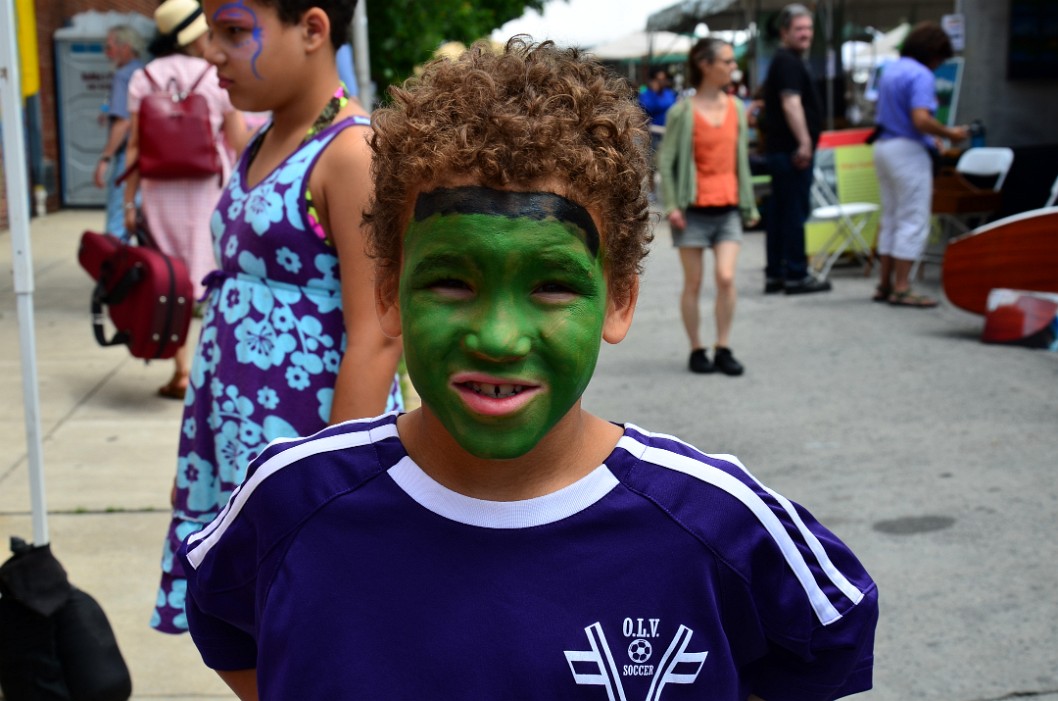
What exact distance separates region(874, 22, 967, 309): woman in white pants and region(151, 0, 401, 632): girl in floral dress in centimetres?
788

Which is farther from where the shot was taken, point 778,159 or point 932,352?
point 778,159

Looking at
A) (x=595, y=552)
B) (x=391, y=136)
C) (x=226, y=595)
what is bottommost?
(x=226, y=595)

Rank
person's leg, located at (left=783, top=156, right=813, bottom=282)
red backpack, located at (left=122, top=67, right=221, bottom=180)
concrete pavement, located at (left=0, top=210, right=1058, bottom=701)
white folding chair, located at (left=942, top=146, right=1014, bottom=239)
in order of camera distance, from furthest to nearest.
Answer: white folding chair, located at (left=942, top=146, right=1014, bottom=239) → person's leg, located at (left=783, top=156, right=813, bottom=282) → red backpack, located at (left=122, top=67, right=221, bottom=180) → concrete pavement, located at (left=0, top=210, right=1058, bottom=701)

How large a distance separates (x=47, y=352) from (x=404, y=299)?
7.55 meters

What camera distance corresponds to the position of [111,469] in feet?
20.1

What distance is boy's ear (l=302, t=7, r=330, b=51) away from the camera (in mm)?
2734

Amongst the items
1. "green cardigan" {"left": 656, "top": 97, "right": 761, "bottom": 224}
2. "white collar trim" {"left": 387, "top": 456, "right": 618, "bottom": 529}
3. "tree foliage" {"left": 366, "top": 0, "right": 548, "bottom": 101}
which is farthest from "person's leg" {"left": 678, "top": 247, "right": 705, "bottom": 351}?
"tree foliage" {"left": 366, "top": 0, "right": 548, "bottom": 101}

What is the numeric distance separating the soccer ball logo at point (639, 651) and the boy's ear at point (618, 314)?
367 millimetres

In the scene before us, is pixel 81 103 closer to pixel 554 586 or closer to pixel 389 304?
pixel 389 304

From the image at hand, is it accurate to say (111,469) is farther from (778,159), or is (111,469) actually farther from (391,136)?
(778,159)

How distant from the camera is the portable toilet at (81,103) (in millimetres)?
17891

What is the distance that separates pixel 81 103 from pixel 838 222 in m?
10.9

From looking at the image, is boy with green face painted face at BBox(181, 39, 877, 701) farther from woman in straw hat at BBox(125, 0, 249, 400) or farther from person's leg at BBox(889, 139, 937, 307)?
person's leg at BBox(889, 139, 937, 307)

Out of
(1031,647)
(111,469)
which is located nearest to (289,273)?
(1031,647)
